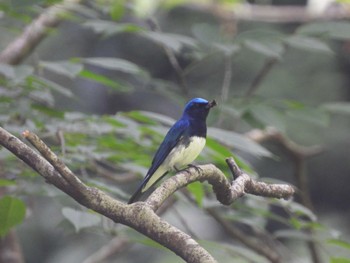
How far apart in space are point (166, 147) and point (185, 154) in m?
0.07

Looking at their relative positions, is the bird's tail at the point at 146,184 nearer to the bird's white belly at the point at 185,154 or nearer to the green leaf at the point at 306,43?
the bird's white belly at the point at 185,154

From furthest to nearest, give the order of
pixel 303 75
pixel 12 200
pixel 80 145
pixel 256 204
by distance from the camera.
Answer: pixel 303 75 < pixel 256 204 < pixel 80 145 < pixel 12 200

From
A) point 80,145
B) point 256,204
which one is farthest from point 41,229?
point 80,145

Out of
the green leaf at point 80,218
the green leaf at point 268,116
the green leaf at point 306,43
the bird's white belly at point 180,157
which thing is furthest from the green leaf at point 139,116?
the green leaf at point 306,43

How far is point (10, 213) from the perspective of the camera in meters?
2.94

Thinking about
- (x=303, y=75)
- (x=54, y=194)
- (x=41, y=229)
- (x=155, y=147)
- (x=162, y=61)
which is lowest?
(x=41, y=229)

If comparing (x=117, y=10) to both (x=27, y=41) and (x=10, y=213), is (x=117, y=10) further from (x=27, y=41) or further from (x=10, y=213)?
(x=10, y=213)

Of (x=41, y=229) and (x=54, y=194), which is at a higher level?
(x=54, y=194)

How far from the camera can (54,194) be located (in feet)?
10.2

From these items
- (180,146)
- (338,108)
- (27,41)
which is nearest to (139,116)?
(180,146)

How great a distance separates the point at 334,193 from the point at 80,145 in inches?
275

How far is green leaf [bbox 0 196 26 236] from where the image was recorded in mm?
2912

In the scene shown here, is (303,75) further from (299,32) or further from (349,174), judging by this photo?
(299,32)

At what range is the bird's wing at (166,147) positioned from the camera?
316cm
